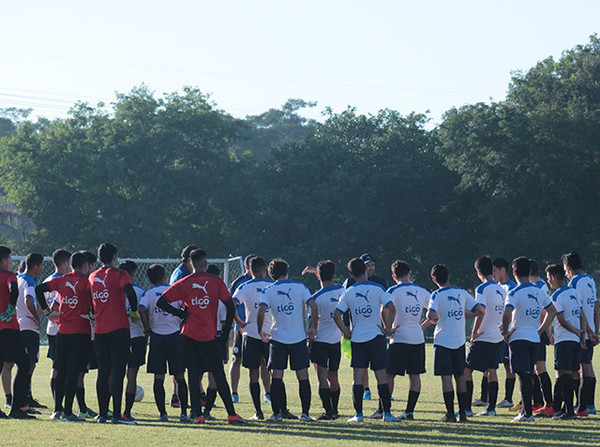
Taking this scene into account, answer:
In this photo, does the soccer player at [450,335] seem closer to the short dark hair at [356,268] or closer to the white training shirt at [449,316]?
the white training shirt at [449,316]

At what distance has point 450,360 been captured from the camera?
12172mm

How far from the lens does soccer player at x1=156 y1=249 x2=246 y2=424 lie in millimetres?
11602

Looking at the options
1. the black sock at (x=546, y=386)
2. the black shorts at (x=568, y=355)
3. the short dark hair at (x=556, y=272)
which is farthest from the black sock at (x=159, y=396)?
the short dark hair at (x=556, y=272)

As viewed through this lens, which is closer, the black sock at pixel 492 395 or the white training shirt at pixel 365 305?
the white training shirt at pixel 365 305

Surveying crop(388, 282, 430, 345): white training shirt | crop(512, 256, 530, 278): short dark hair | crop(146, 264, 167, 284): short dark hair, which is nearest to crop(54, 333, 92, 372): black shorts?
crop(146, 264, 167, 284): short dark hair

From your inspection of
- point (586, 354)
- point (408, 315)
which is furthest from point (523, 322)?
point (408, 315)

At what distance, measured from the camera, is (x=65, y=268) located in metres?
12.9

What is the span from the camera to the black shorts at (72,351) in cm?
1184

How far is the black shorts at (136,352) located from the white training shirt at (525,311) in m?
4.89

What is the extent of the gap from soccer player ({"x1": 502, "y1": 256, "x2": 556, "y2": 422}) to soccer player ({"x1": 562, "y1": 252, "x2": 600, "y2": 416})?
894 millimetres

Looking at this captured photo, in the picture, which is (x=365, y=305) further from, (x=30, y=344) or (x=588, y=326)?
(x=30, y=344)

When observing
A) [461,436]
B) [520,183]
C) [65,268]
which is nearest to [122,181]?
[520,183]

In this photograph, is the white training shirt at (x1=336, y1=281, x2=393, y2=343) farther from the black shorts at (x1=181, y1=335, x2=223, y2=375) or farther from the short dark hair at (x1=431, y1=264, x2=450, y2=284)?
the black shorts at (x1=181, y1=335, x2=223, y2=375)

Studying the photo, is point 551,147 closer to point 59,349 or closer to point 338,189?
point 338,189
